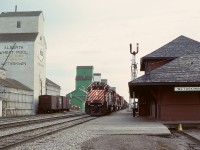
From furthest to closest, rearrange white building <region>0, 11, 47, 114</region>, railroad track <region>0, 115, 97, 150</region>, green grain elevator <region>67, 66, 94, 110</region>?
green grain elevator <region>67, 66, 94, 110</region>
white building <region>0, 11, 47, 114</region>
railroad track <region>0, 115, 97, 150</region>

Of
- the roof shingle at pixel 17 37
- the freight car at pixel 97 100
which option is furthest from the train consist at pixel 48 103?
the freight car at pixel 97 100

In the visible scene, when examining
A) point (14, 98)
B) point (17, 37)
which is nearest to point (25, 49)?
point (17, 37)

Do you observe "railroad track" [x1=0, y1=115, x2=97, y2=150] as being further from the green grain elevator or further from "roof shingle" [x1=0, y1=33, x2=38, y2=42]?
the green grain elevator

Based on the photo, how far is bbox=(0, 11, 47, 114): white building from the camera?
5453cm

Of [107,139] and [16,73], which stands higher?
[16,73]

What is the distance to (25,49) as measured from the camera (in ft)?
181

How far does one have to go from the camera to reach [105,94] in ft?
123

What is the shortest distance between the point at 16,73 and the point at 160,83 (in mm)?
35506

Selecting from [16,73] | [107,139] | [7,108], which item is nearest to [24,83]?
[16,73]

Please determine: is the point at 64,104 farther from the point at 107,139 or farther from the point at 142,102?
the point at 107,139

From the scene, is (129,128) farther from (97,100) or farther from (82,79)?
(82,79)

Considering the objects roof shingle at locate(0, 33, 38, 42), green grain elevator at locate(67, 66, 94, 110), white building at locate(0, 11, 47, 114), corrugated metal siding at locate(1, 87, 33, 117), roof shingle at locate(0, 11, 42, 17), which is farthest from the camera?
green grain elevator at locate(67, 66, 94, 110)

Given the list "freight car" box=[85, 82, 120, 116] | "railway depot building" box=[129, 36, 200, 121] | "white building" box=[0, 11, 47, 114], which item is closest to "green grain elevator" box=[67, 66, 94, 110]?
"white building" box=[0, 11, 47, 114]

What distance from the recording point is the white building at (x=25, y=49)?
5453 cm
